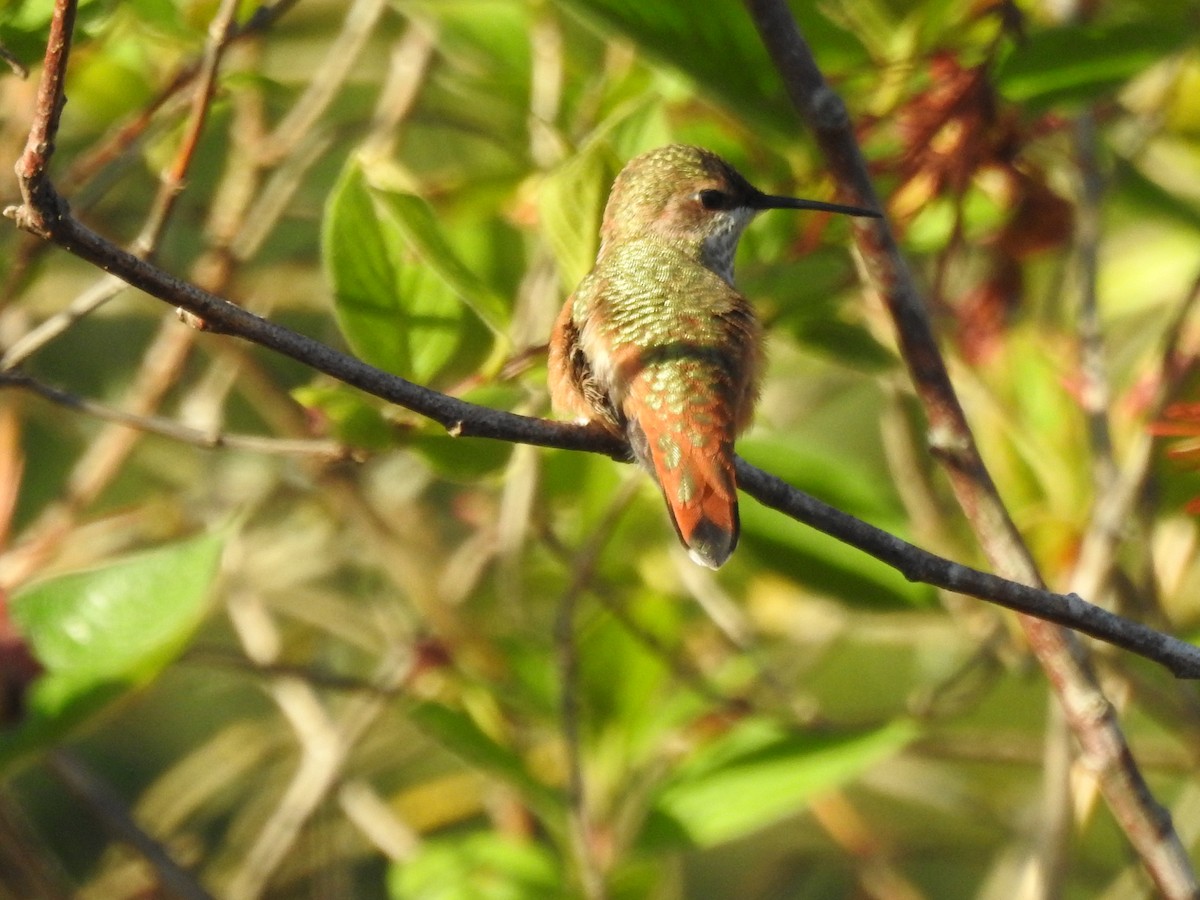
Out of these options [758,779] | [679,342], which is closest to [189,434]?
[679,342]

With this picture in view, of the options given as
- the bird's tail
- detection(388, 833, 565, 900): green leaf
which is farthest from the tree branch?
detection(388, 833, 565, 900): green leaf

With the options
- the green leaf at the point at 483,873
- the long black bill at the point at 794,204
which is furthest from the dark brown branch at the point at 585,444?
the green leaf at the point at 483,873

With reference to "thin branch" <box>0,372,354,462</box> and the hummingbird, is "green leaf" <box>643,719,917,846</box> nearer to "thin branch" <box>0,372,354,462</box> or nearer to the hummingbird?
the hummingbird

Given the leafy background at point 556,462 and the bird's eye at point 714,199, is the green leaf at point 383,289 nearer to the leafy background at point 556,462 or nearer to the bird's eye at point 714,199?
the leafy background at point 556,462

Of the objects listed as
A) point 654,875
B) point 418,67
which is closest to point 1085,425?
point 654,875

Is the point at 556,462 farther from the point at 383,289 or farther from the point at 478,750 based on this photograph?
the point at 383,289

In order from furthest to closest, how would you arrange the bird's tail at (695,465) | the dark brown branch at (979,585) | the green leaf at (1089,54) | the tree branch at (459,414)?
the green leaf at (1089,54) < the bird's tail at (695,465) < the dark brown branch at (979,585) < the tree branch at (459,414)

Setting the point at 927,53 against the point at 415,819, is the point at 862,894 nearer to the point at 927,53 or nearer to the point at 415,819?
the point at 415,819
